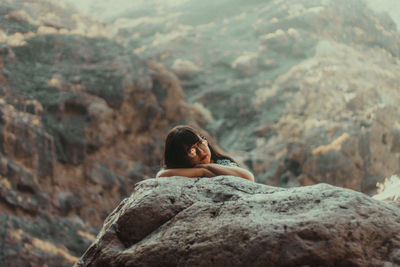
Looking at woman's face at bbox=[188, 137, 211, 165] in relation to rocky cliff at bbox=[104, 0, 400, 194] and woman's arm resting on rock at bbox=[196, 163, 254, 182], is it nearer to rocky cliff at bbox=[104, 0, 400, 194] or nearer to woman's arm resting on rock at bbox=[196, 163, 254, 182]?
woman's arm resting on rock at bbox=[196, 163, 254, 182]

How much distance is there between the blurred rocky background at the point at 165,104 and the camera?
8.41 m

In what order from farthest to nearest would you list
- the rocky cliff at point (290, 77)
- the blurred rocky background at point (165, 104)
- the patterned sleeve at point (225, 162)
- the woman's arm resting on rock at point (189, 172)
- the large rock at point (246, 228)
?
the rocky cliff at point (290, 77) → the blurred rocky background at point (165, 104) → the patterned sleeve at point (225, 162) → the woman's arm resting on rock at point (189, 172) → the large rock at point (246, 228)

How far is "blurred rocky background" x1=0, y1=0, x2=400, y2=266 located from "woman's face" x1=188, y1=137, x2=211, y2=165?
505cm

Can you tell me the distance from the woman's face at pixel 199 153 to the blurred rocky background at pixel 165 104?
199 inches

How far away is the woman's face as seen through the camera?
3184 millimetres

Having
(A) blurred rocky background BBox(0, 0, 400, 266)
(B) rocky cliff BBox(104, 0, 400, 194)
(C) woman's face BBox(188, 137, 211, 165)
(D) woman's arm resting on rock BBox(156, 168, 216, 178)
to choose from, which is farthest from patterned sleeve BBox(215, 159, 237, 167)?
(B) rocky cliff BBox(104, 0, 400, 194)

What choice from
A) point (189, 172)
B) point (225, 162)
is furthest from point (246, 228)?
point (225, 162)

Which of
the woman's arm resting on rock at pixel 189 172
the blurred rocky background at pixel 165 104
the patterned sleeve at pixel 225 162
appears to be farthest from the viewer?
the blurred rocky background at pixel 165 104

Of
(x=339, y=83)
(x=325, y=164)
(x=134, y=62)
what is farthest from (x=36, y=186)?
(x=339, y=83)

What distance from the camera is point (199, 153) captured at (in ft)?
10.6

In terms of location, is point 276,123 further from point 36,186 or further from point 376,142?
point 36,186

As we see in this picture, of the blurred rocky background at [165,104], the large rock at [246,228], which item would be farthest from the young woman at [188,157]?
the blurred rocky background at [165,104]

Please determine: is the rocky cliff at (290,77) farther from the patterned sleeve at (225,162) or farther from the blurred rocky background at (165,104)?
the patterned sleeve at (225,162)

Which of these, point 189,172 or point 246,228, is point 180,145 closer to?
point 189,172
